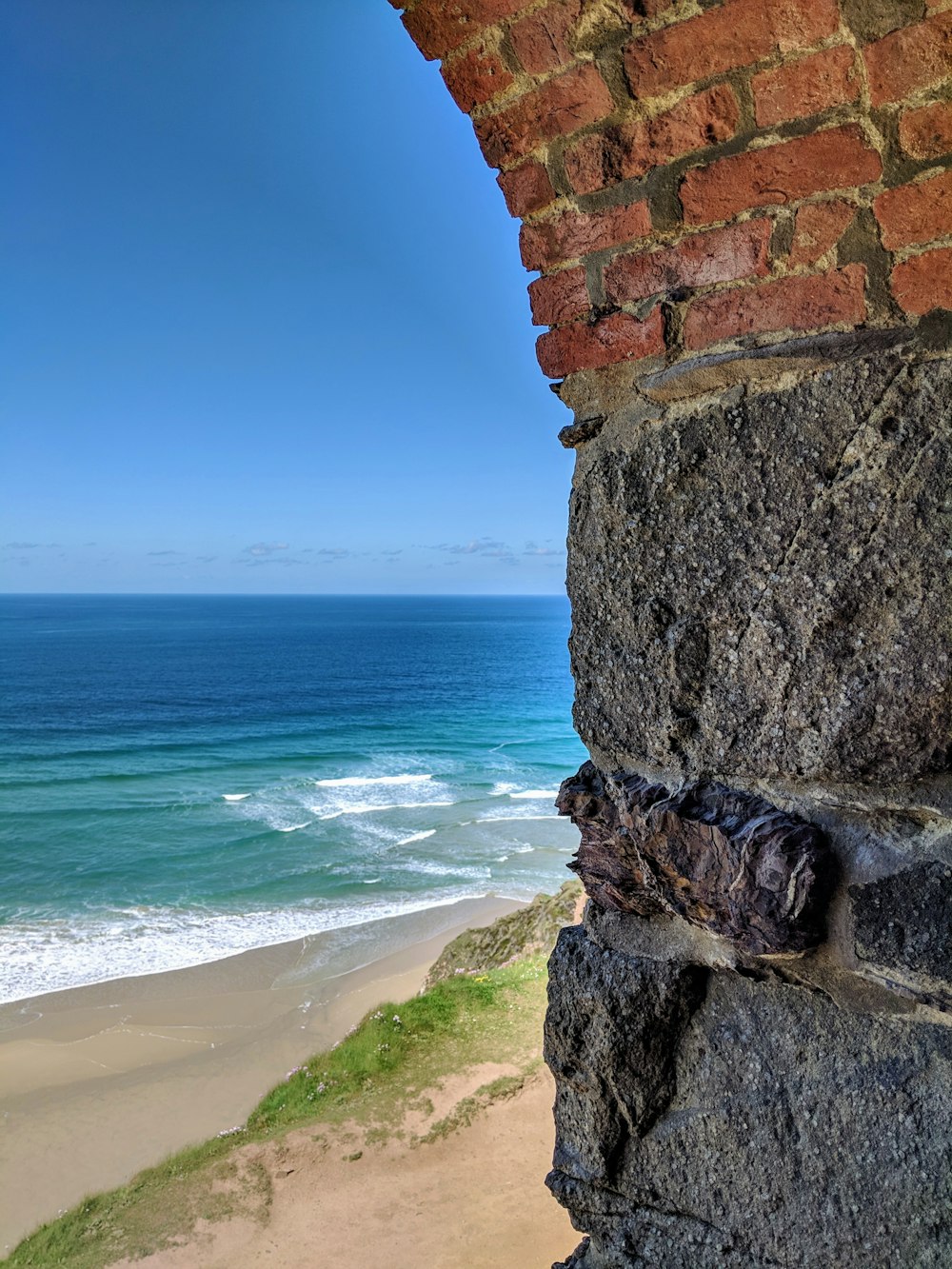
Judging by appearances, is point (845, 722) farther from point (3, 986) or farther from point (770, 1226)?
point (3, 986)

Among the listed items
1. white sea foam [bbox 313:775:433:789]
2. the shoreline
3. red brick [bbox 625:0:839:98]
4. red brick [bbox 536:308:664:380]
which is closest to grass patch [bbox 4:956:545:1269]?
the shoreline

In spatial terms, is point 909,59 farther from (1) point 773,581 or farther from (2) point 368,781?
(2) point 368,781

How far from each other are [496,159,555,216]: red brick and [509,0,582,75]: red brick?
0.15 m

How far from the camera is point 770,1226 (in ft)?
5.06

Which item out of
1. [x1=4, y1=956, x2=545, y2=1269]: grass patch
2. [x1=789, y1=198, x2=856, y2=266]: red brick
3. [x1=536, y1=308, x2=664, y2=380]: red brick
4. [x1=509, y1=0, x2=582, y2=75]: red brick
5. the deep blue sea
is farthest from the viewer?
the deep blue sea

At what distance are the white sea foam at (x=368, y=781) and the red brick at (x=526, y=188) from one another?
87.4ft

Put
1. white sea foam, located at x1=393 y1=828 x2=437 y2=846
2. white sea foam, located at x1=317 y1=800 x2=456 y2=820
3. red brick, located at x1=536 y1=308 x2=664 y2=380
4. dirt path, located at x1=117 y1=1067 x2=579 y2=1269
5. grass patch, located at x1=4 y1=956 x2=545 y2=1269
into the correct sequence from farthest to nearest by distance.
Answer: white sea foam, located at x1=317 y1=800 x2=456 y2=820 < white sea foam, located at x1=393 y1=828 x2=437 y2=846 < grass patch, located at x1=4 y1=956 x2=545 y2=1269 < dirt path, located at x1=117 y1=1067 x2=579 y2=1269 < red brick, located at x1=536 y1=308 x2=664 y2=380

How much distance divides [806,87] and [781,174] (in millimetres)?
120

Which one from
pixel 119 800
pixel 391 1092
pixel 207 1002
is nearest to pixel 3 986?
pixel 207 1002

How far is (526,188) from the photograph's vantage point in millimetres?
1645

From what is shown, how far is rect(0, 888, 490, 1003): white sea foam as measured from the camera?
14000 millimetres

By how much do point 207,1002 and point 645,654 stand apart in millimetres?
13367

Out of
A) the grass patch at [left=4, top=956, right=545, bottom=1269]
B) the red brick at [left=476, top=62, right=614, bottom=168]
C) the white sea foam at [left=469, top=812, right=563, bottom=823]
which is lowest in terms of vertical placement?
the white sea foam at [left=469, top=812, right=563, bottom=823]

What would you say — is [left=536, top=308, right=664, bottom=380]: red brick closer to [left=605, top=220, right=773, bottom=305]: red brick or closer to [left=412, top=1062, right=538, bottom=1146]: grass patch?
[left=605, top=220, right=773, bottom=305]: red brick
